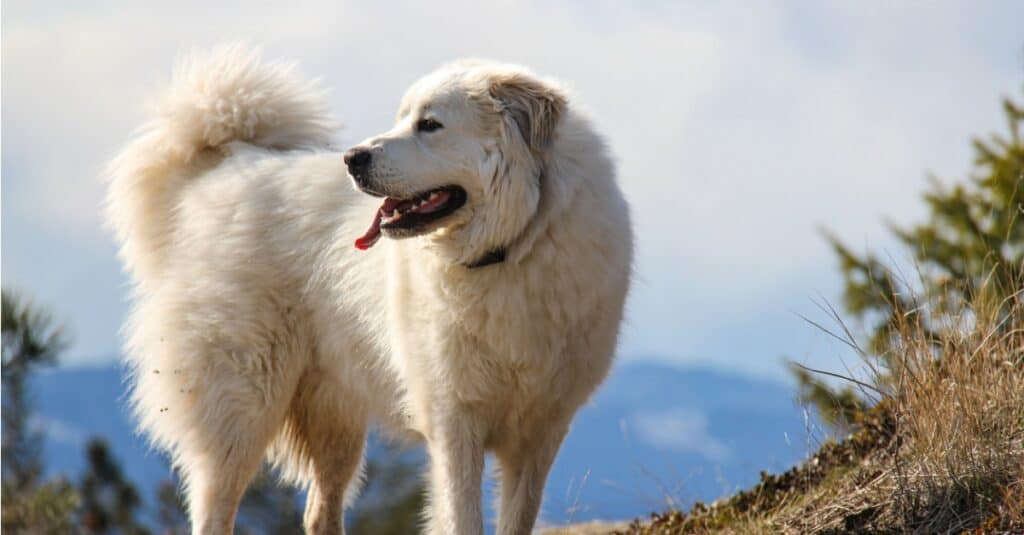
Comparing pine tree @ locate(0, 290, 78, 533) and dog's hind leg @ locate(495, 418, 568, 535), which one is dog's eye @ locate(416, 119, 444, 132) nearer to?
dog's hind leg @ locate(495, 418, 568, 535)

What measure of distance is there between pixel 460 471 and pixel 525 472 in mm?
329

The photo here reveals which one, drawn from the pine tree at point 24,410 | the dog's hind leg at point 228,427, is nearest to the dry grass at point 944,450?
the dog's hind leg at point 228,427

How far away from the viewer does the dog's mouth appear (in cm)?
459

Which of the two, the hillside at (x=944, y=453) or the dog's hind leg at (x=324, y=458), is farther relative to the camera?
the dog's hind leg at (x=324, y=458)

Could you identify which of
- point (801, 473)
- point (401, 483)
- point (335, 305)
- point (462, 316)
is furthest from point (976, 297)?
point (401, 483)

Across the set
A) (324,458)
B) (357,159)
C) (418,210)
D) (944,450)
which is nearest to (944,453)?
(944,450)

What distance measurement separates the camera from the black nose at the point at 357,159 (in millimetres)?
4539

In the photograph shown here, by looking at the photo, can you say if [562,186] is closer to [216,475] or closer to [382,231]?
[382,231]

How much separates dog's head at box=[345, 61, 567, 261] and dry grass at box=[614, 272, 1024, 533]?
4.87ft

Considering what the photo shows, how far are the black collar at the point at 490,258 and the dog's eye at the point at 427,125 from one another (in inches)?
18.7

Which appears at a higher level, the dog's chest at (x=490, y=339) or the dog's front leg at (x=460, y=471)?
the dog's chest at (x=490, y=339)

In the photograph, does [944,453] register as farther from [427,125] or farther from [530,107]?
[427,125]

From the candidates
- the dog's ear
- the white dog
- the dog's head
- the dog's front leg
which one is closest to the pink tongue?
the white dog

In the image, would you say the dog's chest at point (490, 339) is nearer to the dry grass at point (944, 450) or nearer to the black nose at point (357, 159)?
the black nose at point (357, 159)
